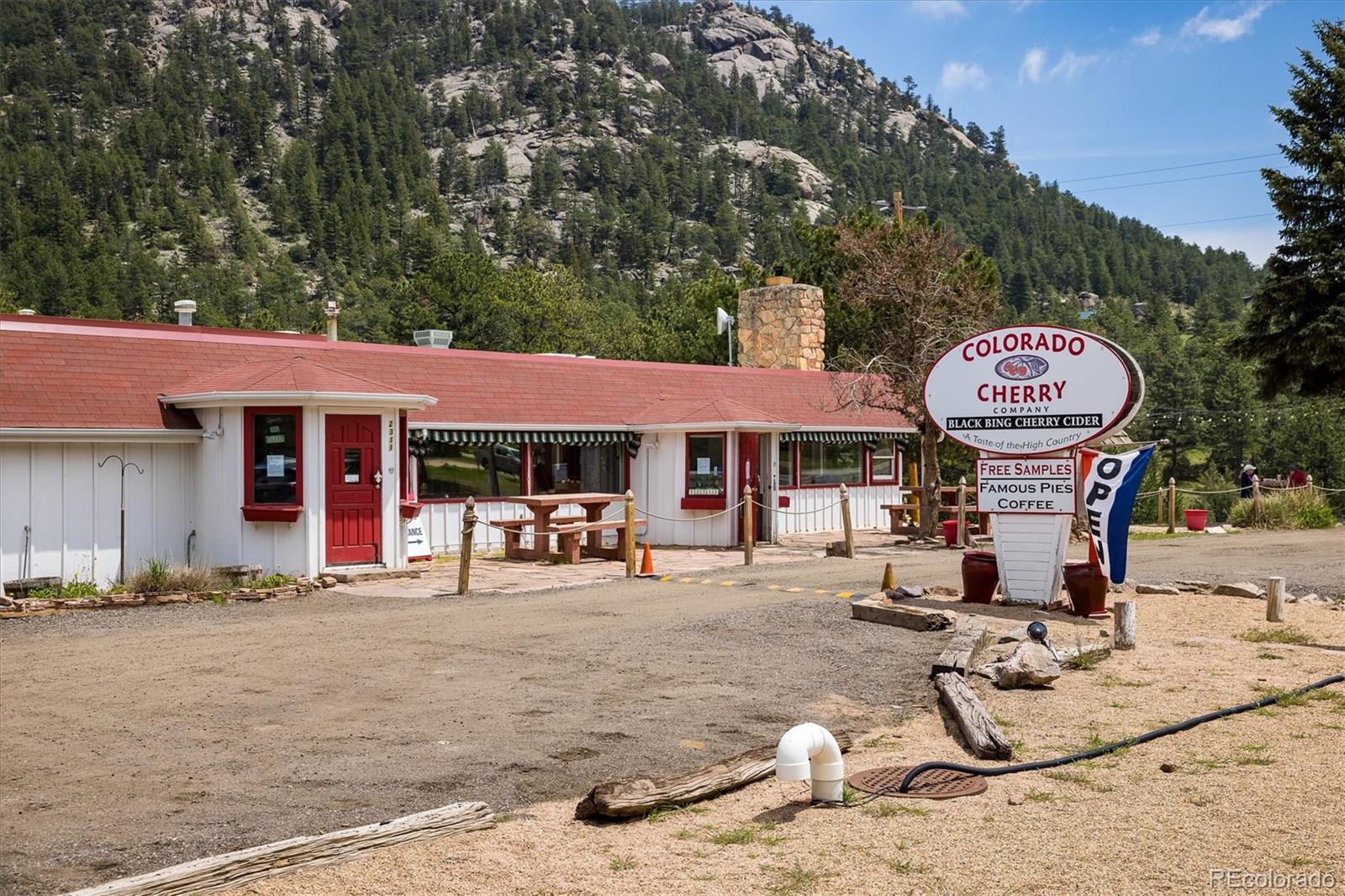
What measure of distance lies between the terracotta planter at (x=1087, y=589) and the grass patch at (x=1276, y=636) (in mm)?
1601

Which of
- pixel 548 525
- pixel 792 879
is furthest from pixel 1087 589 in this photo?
pixel 548 525

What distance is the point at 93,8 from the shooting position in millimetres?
154000

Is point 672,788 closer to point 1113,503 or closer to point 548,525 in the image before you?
point 1113,503

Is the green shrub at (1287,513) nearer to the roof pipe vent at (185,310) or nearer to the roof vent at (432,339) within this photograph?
the roof vent at (432,339)

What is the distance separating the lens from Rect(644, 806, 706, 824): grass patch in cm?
634

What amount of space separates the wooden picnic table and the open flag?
25.7 feet

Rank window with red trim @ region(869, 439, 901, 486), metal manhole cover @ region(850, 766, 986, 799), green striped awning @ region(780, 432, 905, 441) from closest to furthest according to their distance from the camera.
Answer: metal manhole cover @ region(850, 766, 986, 799), green striped awning @ region(780, 432, 905, 441), window with red trim @ region(869, 439, 901, 486)

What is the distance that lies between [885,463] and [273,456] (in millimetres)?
16494

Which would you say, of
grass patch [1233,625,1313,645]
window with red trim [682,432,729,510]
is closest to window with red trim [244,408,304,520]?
window with red trim [682,432,729,510]

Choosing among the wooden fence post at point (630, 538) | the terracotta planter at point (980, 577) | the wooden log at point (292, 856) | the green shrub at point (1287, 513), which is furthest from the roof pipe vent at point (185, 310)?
the green shrub at point (1287, 513)

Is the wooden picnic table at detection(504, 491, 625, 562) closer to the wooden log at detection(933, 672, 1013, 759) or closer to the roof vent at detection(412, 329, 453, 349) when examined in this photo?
the roof vent at detection(412, 329, 453, 349)

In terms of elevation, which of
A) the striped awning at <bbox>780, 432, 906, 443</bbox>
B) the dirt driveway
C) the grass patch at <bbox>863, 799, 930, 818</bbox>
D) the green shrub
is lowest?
the grass patch at <bbox>863, 799, 930, 818</bbox>

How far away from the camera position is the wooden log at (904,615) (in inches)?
488

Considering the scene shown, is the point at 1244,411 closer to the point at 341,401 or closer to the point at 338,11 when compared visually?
the point at 341,401
